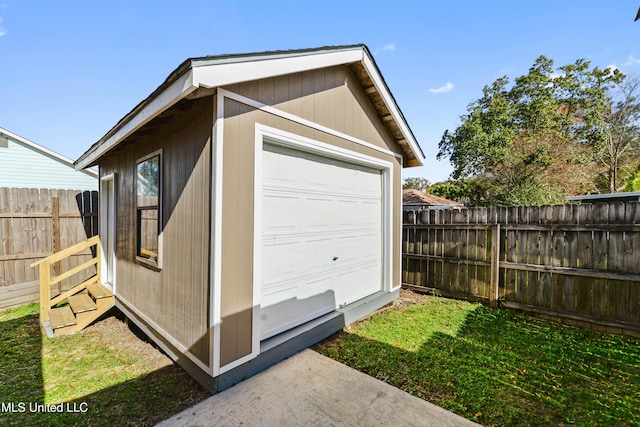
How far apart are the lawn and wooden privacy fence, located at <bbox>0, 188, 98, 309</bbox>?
64.4 inches

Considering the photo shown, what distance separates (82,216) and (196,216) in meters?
5.60

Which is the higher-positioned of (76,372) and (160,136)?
(160,136)

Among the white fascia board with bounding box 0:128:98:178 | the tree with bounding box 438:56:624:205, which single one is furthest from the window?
the tree with bounding box 438:56:624:205

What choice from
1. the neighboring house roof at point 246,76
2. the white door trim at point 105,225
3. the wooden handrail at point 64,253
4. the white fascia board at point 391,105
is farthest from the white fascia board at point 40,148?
the white fascia board at point 391,105

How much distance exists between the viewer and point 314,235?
4.00 meters

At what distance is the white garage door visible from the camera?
11.1 feet

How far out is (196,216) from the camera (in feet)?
9.43

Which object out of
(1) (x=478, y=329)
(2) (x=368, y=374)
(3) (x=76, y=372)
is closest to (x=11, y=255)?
(3) (x=76, y=372)

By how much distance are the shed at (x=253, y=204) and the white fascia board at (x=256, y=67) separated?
0.04 ft

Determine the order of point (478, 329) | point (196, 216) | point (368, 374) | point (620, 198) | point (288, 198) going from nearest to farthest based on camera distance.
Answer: point (196, 216) < point (368, 374) < point (288, 198) < point (478, 329) < point (620, 198)

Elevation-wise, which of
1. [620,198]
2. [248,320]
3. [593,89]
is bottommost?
[248,320]

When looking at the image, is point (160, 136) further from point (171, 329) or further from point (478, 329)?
point (478, 329)

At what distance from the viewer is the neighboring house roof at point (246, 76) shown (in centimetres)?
234

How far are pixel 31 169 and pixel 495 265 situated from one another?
13.1 meters
